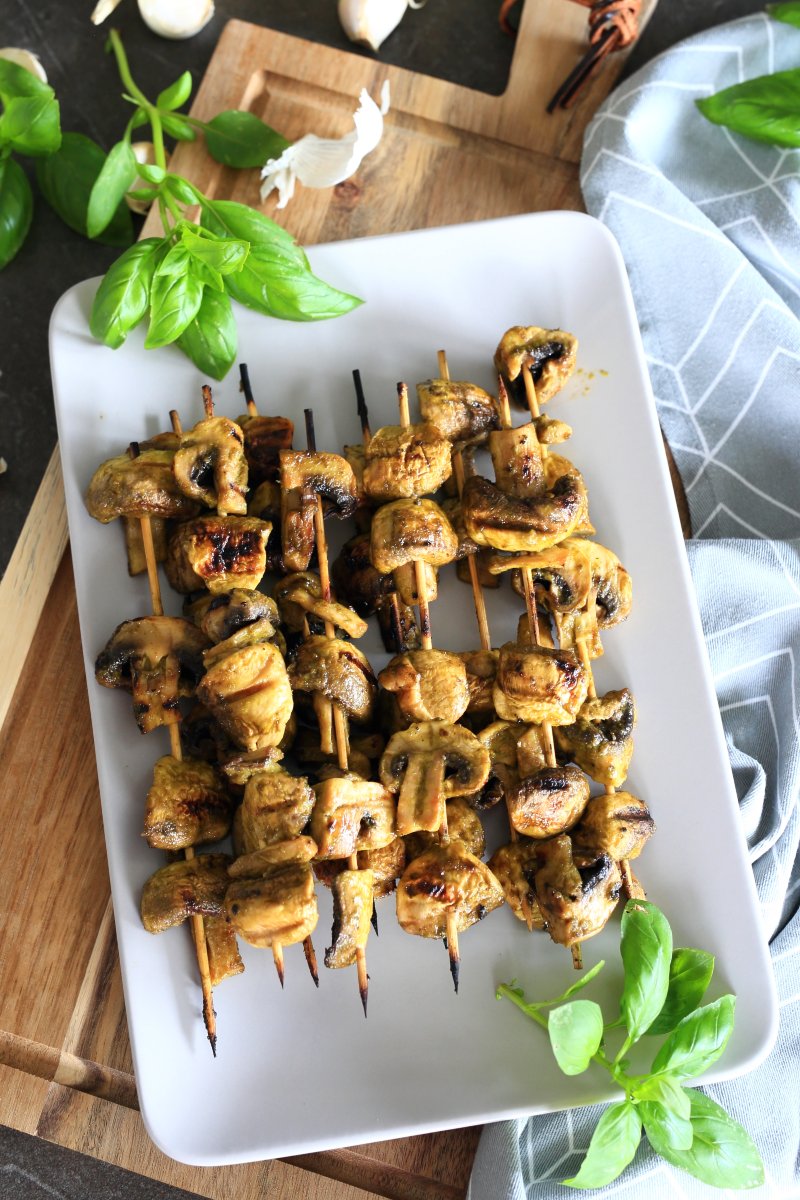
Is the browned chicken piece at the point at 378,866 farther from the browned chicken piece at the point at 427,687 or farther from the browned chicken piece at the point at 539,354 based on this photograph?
the browned chicken piece at the point at 539,354

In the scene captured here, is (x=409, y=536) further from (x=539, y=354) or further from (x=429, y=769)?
(x=539, y=354)

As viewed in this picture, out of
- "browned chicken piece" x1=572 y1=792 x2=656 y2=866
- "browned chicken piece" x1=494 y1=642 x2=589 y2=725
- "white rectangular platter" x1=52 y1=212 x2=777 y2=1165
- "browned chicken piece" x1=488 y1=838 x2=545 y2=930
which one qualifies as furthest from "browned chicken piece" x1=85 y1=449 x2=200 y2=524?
"browned chicken piece" x1=572 y1=792 x2=656 y2=866

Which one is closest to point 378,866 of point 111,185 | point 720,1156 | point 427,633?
point 427,633

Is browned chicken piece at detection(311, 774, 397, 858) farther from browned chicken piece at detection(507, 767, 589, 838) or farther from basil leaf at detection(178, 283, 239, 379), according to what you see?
basil leaf at detection(178, 283, 239, 379)

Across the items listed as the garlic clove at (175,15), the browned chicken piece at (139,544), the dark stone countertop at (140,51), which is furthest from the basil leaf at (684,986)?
the garlic clove at (175,15)

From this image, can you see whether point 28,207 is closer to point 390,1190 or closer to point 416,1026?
point 416,1026

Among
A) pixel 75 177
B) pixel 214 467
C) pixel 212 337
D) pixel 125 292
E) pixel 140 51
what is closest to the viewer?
pixel 214 467

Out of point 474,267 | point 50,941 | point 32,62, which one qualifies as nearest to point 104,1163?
point 50,941
